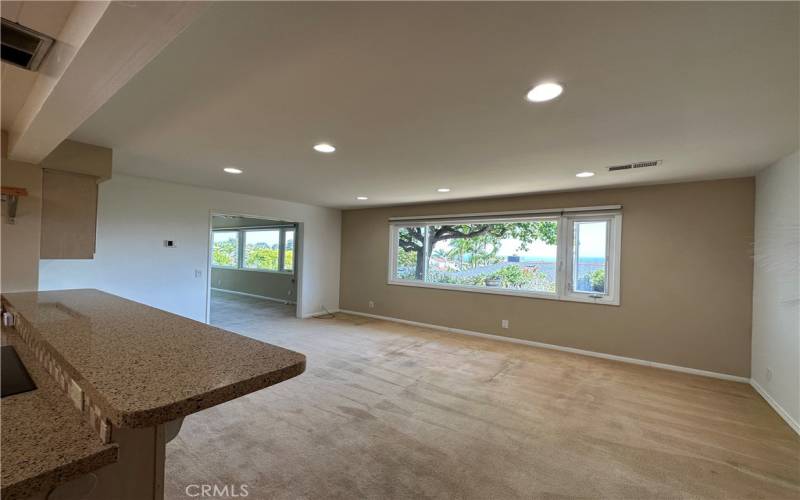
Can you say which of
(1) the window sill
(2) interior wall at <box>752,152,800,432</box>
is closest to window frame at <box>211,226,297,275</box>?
(1) the window sill

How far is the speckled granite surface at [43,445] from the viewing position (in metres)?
0.60

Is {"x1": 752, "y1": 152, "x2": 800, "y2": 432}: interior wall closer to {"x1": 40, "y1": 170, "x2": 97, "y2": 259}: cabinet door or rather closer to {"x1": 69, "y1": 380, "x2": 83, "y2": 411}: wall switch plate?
{"x1": 69, "y1": 380, "x2": 83, "y2": 411}: wall switch plate

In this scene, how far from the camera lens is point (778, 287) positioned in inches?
111

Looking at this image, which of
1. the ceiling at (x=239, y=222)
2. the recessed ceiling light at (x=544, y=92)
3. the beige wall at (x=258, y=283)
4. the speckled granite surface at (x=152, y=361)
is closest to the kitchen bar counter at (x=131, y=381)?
the speckled granite surface at (x=152, y=361)

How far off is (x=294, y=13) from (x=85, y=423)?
1.43 metres

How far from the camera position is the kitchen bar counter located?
2.24ft

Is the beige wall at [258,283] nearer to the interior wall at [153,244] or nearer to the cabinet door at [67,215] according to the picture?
the interior wall at [153,244]

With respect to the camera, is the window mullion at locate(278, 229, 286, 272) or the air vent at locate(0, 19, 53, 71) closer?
the air vent at locate(0, 19, 53, 71)

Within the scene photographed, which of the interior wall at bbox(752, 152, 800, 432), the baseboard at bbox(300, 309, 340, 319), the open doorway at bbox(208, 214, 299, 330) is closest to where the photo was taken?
the interior wall at bbox(752, 152, 800, 432)

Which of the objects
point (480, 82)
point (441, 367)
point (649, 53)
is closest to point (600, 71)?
point (649, 53)

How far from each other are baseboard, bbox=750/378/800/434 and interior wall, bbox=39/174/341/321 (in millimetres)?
6521

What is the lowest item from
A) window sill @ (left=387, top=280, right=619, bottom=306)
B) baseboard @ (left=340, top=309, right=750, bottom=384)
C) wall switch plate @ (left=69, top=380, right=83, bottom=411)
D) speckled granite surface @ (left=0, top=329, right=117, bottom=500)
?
baseboard @ (left=340, top=309, right=750, bottom=384)

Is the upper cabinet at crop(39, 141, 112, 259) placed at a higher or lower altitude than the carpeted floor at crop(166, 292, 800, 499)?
higher

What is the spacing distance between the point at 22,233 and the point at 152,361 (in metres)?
2.48
